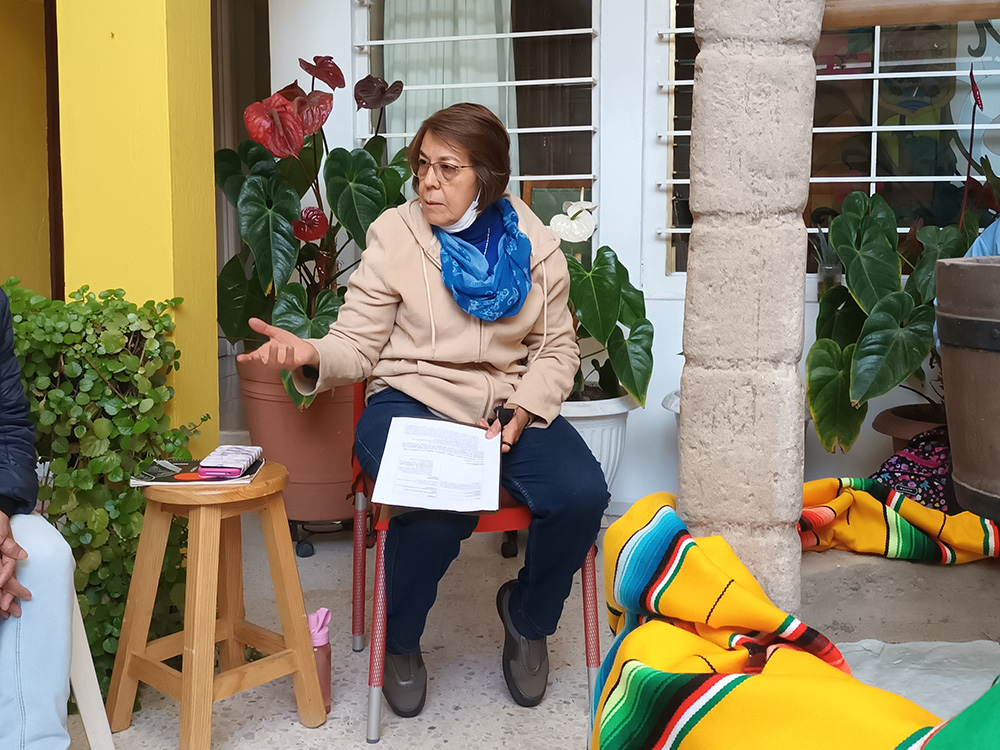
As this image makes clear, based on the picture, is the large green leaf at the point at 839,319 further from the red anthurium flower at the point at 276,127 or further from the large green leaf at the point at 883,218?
the red anthurium flower at the point at 276,127

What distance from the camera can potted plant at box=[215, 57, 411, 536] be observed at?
9.63 ft

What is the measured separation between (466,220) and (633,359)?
36.3 inches

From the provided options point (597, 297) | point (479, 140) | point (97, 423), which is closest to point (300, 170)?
point (597, 297)

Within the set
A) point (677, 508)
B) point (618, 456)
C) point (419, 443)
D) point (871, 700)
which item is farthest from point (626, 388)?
point (871, 700)

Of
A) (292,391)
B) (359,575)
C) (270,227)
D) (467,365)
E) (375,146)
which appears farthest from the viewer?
(375,146)

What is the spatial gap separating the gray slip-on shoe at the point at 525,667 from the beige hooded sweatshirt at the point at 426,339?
487mm

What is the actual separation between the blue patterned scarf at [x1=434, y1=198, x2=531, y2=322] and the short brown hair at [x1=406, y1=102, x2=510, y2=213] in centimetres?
13

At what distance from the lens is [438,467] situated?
2.07 metres

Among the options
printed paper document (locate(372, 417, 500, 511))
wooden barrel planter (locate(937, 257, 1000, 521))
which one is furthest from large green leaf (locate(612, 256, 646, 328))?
wooden barrel planter (locate(937, 257, 1000, 521))

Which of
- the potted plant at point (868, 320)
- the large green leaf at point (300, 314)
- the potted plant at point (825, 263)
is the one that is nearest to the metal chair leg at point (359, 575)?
the large green leaf at point (300, 314)

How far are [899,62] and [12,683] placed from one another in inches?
123

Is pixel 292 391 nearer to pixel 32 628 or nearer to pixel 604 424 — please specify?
pixel 604 424

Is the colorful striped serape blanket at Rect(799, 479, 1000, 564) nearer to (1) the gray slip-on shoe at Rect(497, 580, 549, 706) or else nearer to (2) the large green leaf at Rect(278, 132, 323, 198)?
(1) the gray slip-on shoe at Rect(497, 580, 549, 706)

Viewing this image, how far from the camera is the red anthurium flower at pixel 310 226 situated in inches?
119
